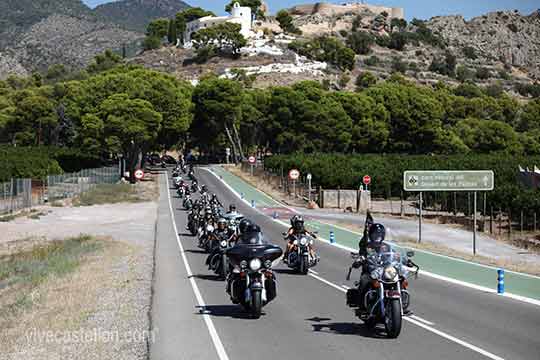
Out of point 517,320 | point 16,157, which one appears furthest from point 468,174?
point 16,157

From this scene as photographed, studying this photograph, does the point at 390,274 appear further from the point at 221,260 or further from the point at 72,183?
the point at 72,183

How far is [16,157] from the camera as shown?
7288 centimetres

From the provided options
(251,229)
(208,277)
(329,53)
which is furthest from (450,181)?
(329,53)

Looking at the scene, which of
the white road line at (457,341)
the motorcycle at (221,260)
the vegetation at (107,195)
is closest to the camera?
the white road line at (457,341)

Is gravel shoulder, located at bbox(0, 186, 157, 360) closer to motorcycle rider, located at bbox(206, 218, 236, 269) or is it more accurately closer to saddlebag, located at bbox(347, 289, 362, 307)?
motorcycle rider, located at bbox(206, 218, 236, 269)

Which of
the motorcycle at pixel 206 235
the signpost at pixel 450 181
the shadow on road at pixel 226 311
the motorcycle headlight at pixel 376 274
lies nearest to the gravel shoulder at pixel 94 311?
the shadow on road at pixel 226 311

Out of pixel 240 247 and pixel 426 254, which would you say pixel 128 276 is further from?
pixel 426 254

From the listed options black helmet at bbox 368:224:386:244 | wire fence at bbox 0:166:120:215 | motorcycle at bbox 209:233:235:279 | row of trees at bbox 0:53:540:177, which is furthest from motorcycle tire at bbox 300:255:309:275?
row of trees at bbox 0:53:540:177

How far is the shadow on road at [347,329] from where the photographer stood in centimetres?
1279

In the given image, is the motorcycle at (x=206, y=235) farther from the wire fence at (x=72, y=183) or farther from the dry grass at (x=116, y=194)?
the wire fence at (x=72, y=183)

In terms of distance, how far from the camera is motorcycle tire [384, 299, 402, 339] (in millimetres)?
12078

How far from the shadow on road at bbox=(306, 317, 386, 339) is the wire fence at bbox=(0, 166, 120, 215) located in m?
40.1

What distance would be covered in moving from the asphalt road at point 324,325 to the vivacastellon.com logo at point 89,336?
0.88ft

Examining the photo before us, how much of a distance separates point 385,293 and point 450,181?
23.1 meters
